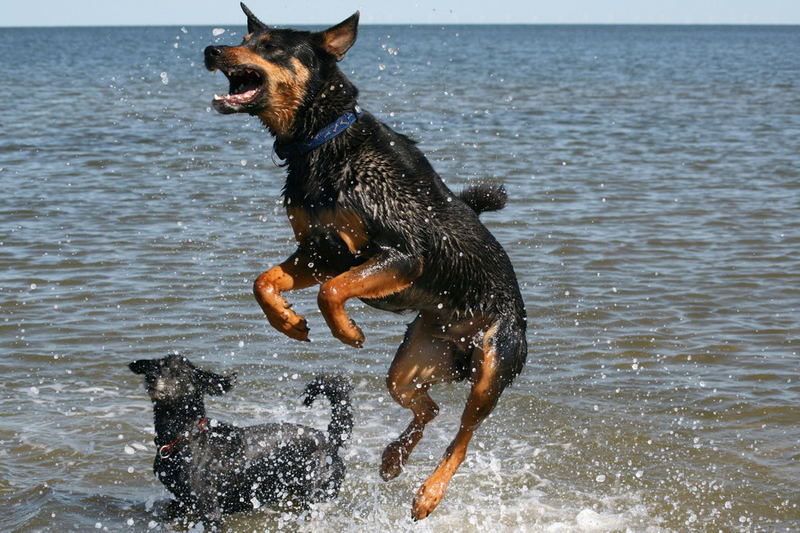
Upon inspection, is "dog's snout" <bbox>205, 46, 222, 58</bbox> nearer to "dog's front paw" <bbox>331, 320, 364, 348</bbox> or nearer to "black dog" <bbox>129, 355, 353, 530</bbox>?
"dog's front paw" <bbox>331, 320, 364, 348</bbox>

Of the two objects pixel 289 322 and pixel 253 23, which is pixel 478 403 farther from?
pixel 253 23

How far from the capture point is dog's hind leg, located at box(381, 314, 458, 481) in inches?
223

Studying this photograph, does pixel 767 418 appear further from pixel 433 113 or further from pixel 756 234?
pixel 433 113

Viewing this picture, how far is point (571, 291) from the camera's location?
9.92 m

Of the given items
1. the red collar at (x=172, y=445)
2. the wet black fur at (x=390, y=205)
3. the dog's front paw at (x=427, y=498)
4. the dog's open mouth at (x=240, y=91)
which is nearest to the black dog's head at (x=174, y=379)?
the red collar at (x=172, y=445)

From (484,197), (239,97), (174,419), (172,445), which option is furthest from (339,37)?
(172,445)

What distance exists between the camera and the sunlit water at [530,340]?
6227mm

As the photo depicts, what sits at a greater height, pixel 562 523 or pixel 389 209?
pixel 389 209

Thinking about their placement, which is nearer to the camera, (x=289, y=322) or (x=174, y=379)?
(x=289, y=322)

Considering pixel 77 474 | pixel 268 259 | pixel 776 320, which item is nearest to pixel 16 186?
pixel 268 259

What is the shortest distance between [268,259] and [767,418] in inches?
212

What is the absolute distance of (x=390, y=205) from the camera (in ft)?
16.5

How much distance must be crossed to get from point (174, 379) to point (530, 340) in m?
3.72

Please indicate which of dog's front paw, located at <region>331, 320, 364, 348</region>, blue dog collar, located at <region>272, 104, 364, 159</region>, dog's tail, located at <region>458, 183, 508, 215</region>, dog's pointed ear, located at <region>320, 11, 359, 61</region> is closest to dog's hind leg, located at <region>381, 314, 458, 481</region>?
dog's tail, located at <region>458, 183, 508, 215</region>
